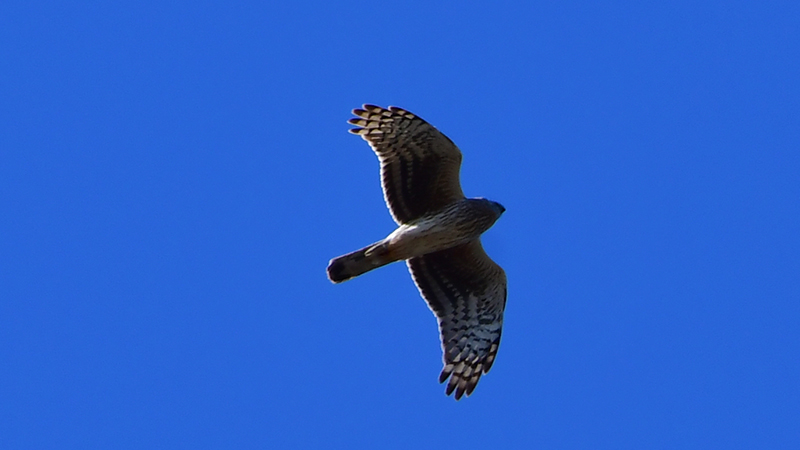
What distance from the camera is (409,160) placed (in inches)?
611

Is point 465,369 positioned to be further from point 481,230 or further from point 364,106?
point 364,106

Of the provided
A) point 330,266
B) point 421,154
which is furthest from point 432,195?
point 330,266

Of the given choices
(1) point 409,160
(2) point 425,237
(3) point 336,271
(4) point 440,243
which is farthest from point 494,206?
(3) point 336,271

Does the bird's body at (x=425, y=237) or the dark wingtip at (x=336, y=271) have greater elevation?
the bird's body at (x=425, y=237)

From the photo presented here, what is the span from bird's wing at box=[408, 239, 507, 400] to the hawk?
1cm

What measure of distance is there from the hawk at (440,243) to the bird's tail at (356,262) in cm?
1

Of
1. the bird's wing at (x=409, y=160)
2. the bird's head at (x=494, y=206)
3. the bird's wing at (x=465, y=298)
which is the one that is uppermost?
the bird's wing at (x=409, y=160)

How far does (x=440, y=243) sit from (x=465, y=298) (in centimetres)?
96

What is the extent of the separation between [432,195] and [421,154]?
0.52m

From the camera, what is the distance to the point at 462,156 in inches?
606

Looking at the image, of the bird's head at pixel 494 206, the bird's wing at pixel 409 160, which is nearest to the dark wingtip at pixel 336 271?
the bird's wing at pixel 409 160

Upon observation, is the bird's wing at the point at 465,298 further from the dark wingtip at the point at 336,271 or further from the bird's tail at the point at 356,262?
the dark wingtip at the point at 336,271

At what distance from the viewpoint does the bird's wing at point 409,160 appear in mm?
15375

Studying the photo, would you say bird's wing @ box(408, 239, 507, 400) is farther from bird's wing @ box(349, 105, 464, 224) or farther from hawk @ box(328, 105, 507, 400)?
bird's wing @ box(349, 105, 464, 224)
